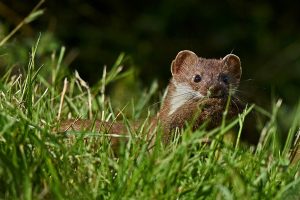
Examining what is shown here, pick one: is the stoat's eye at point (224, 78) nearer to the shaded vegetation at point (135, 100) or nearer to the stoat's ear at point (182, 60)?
the shaded vegetation at point (135, 100)

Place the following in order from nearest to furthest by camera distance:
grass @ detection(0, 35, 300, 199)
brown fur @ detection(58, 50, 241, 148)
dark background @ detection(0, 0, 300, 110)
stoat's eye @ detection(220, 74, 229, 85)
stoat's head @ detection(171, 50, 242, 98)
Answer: grass @ detection(0, 35, 300, 199) < brown fur @ detection(58, 50, 241, 148) < stoat's head @ detection(171, 50, 242, 98) < stoat's eye @ detection(220, 74, 229, 85) < dark background @ detection(0, 0, 300, 110)

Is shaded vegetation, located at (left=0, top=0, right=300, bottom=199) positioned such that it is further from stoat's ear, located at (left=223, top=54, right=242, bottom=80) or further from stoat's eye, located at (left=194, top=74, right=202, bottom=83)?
stoat's eye, located at (left=194, top=74, right=202, bottom=83)

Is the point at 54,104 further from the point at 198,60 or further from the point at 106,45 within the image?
the point at 106,45

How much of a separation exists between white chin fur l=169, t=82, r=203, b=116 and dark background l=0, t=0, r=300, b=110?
13.3ft

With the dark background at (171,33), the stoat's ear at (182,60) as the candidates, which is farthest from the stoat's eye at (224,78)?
the dark background at (171,33)

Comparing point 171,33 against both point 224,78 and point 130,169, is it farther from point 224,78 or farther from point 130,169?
point 130,169

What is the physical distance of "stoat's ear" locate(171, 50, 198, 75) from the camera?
17.7 ft

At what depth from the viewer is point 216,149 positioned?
3990mm

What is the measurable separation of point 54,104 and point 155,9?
14.4 ft

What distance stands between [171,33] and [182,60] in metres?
4.52

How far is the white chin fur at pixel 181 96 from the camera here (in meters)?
5.07

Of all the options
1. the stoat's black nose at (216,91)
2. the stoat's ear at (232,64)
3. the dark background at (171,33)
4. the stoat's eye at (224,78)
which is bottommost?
the dark background at (171,33)

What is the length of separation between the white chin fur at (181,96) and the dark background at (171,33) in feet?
13.3

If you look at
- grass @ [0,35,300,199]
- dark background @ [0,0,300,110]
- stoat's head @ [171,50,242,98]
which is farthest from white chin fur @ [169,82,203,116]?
dark background @ [0,0,300,110]
